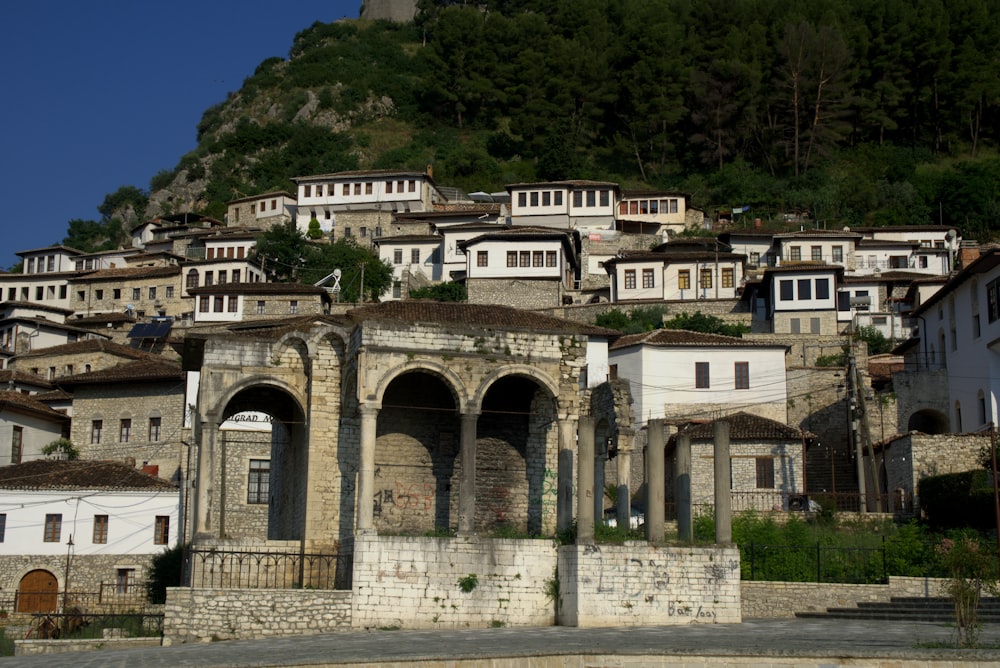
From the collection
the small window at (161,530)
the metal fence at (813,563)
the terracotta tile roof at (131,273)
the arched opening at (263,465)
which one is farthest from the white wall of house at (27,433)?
the metal fence at (813,563)

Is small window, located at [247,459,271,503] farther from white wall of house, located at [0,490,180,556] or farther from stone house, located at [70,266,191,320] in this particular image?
stone house, located at [70,266,191,320]

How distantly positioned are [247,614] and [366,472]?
12.8 feet

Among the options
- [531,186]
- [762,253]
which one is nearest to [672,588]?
[762,253]

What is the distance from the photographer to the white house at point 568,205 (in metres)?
82.2

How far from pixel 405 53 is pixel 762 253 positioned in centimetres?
7526

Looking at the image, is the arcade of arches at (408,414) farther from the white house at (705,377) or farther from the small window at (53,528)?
the white house at (705,377)

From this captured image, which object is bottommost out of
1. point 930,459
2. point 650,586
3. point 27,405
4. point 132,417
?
point 650,586

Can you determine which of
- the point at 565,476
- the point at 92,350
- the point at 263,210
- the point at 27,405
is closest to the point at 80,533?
the point at 27,405

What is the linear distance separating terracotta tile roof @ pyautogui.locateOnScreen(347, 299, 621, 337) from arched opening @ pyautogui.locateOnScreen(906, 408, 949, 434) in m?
22.1

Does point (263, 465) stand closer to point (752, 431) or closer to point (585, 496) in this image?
point (752, 431)

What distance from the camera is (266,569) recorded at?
26.5 m

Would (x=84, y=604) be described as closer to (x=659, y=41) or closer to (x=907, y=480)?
(x=907, y=480)

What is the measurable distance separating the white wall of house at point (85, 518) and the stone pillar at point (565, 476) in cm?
1928

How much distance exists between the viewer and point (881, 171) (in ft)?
306
